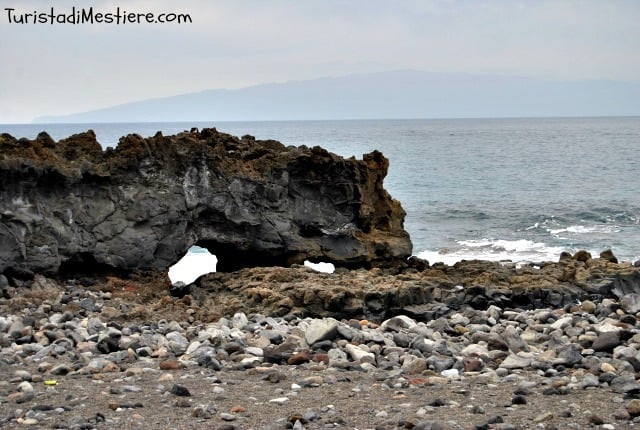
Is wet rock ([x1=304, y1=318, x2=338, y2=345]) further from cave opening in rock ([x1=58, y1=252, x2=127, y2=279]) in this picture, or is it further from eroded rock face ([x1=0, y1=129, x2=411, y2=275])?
cave opening in rock ([x1=58, y1=252, x2=127, y2=279])

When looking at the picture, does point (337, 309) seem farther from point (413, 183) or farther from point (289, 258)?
point (413, 183)

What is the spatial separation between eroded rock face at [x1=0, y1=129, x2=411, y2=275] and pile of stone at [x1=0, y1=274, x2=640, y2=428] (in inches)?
81.0

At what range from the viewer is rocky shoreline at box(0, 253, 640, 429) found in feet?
32.2

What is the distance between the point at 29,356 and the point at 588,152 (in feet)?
309

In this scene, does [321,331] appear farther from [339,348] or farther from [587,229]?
[587,229]

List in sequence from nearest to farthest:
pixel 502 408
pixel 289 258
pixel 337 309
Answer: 1. pixel 502 408
2. pixel 337 309
3. pixel 289 258

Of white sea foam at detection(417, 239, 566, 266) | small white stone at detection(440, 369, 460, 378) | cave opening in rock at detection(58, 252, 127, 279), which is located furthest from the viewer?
white sea foam at detection(417, 239, 566, 266)

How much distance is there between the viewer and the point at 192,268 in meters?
27.6

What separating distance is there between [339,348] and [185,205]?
6949 millimetres

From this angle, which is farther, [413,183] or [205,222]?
[413,183]

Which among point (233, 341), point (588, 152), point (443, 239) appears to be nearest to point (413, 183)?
point (443, 239)

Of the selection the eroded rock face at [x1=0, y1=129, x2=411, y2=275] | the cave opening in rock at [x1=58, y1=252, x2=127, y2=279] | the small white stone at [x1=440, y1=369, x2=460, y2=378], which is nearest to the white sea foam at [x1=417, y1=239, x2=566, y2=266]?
the eroded rock face at [x1=0, y1=129, x2=411, y2=275]

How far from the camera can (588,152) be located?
99.8 m

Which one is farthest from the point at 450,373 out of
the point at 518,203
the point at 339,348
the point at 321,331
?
the point at 518,203
